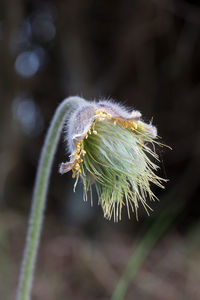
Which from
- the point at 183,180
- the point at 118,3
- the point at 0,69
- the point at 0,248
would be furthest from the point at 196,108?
the point at 0,248

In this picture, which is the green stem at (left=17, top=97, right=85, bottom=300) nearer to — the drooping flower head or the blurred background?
the drooping flower head

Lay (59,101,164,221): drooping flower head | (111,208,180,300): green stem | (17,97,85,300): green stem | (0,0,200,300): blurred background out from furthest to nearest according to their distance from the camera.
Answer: (0,0,200,300): blurred background → (111,208,180,300): green stem → (17,97,85,300): green stem → (59,101,164,221): drooping flower head

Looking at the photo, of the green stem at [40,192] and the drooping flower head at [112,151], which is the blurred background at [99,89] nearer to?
the green stem at [40,192]

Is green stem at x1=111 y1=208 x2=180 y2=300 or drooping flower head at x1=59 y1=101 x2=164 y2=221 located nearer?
drooping flower head at x1=59 y1=101 x2=164 y2=221

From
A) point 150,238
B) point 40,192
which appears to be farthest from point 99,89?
point 40,192

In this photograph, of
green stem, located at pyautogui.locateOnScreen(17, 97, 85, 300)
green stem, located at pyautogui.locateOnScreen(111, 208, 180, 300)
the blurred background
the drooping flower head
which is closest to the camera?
the drooping flower head

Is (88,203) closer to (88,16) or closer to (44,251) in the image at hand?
(44,251)

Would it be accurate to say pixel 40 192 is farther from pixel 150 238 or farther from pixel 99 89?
pixel 99 89

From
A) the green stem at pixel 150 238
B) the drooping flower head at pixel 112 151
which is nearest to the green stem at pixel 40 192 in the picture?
the drooping flower head at pixel 112 151

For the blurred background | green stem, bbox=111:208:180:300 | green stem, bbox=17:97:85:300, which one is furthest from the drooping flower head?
the blurred background
